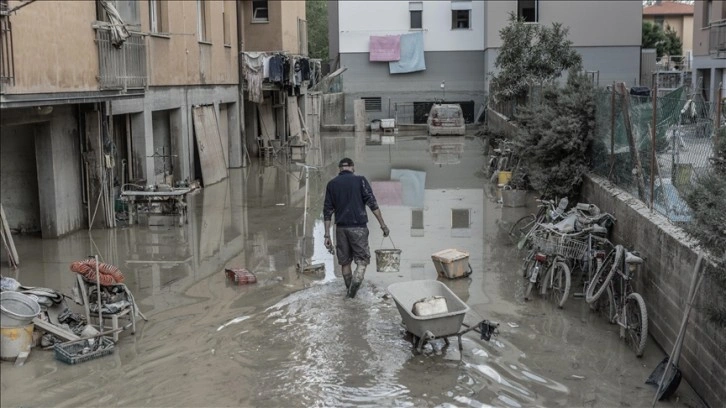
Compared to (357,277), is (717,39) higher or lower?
higher

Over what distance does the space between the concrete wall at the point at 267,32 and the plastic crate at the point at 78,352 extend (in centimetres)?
2465

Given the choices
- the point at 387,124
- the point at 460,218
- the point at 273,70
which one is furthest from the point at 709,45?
the point at 460,218

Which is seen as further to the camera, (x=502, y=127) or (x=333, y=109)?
(x=333, y=109)

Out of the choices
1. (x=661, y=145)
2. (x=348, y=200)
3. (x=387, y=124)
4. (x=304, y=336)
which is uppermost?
(x=661, y=145)

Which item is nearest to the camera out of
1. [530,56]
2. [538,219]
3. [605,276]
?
[605,276]

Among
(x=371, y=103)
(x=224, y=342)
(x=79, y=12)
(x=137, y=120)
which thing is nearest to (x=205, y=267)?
(x=224, y=342)

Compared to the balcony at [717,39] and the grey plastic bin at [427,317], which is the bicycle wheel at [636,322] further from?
the balcony at [717,39]

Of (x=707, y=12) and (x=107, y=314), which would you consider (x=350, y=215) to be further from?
(x=707, y=12)

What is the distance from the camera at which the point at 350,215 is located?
1057 centimetres

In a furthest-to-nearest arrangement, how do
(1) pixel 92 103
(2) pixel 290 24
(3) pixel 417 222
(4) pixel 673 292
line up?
1. (2) pixel 290 24
2. (3) pixel 417 222
3. (1) pixel 92 103
4. (4) pixel 673 292

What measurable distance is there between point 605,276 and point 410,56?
3996 cm

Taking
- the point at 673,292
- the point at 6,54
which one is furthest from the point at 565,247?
the point at 6,54

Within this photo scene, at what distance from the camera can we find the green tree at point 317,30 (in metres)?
76.5

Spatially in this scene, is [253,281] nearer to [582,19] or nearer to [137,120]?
[137,120]
